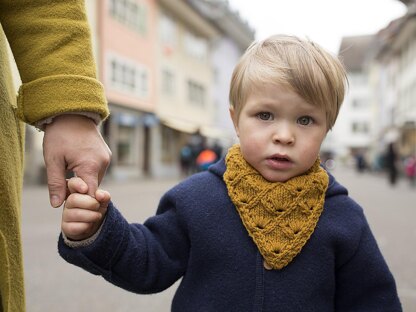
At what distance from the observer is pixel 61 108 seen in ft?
4.18

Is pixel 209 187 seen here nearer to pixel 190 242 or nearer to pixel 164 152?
pixel 190 242

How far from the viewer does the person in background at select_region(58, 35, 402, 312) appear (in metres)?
1.54

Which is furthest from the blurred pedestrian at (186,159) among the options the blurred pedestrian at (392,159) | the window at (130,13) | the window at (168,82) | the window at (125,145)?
the blurred pedestrian at (392,159)

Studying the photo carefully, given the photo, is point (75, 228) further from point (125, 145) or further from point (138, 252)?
point (125, 145)

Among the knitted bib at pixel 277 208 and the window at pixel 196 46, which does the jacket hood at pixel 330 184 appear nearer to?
the knitted bib at pixel 277 208

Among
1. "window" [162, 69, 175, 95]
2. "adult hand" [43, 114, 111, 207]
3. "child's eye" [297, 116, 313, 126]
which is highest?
"child's eye" [297, 116, 313, 126]

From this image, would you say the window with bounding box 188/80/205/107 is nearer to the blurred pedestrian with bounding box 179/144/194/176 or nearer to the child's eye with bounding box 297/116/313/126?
the blurred pedestrian with bounding box 179/144/194/176

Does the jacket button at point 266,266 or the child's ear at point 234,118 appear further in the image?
the child's ear at point 234,118

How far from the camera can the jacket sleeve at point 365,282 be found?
62.6 inches

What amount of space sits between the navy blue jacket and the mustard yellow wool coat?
277 millimetres

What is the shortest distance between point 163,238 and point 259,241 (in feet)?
0.92

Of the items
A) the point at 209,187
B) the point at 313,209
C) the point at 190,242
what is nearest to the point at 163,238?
the point at 190,242

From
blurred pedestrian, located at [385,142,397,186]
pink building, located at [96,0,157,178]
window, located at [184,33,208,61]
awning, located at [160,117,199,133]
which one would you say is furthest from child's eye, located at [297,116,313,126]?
window, located at [184,33,208,61]

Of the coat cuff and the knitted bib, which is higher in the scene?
the coat cuff
